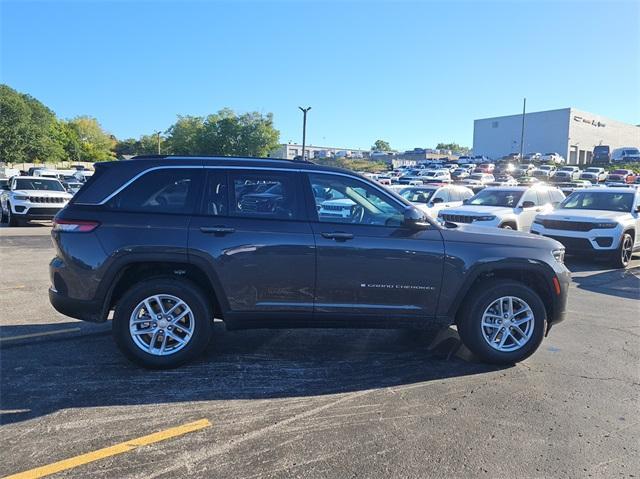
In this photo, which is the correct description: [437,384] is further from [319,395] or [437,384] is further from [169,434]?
[169,434]

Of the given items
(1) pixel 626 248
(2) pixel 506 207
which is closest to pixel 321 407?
(1) pixel 626 248

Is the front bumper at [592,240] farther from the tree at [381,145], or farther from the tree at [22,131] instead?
the tree at [381,145]

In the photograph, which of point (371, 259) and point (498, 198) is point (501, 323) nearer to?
point (371, 259)

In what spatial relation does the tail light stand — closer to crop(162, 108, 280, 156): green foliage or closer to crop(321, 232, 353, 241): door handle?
crop(321, 232, 353, 241): door handle

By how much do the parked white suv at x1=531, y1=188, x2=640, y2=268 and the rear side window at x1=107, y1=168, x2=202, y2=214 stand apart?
8.76 m

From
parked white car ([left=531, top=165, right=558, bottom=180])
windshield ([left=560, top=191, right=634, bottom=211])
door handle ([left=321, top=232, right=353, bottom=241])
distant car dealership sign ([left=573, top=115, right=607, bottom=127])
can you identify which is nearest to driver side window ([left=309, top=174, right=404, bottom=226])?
door handle ([left=321, top=232, right=353, bottom=241])

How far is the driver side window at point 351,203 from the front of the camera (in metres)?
4.67

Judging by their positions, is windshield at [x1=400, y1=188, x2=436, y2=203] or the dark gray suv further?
windshield at [x1=400, y1=188, x2=436, y2=203]

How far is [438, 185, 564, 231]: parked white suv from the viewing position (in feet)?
38.4

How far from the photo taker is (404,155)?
4550 inches

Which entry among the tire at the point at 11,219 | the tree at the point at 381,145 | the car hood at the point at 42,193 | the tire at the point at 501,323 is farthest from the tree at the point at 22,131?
the tree at the point at 381,145

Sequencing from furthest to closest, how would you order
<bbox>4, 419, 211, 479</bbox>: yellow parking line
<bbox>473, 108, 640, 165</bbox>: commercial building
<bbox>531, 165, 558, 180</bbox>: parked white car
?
<bbox>473, 108, 640, 165</bbox>: commercial building < <bbox>531, 165, 558, 180</bbox>: parked white car < <bbox>4, 419, 211, 479</bbox>: yellow parking line

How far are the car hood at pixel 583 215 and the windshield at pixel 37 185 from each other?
15360 mm

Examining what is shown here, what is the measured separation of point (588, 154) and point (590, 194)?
89.4 m
